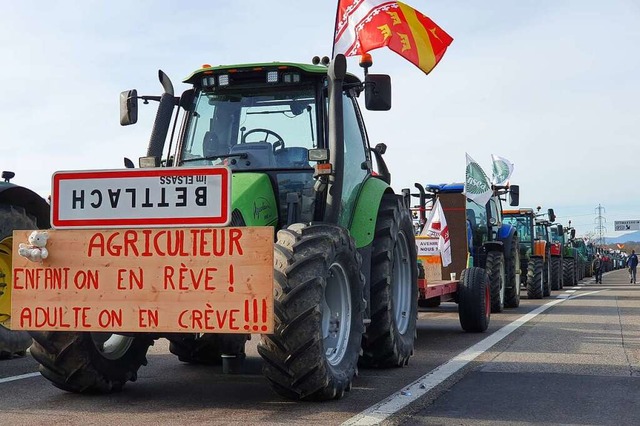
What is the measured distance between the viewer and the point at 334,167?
668 centimetres

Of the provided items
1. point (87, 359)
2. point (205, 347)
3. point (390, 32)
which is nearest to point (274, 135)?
point (87, 359)

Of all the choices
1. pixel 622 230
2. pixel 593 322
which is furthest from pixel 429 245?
pixel 622 230

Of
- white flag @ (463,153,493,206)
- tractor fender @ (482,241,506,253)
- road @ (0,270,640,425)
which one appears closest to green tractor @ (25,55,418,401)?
road @ (0,270,640,425)

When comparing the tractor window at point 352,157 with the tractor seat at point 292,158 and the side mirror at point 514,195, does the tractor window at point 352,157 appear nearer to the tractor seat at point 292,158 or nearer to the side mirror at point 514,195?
the tractor seat at point 292,158

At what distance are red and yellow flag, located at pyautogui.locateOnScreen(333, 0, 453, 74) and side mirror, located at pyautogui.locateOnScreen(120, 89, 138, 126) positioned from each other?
23.7 feet

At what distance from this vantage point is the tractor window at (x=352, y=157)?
290 inches

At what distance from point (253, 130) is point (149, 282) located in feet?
6.32

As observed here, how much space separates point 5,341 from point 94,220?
3359 mm

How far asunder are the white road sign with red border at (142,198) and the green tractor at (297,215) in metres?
0.47

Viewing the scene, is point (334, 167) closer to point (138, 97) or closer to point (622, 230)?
point (138, 97)

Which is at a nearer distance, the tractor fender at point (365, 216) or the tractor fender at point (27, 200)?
the tractor fender at point (365, 216)

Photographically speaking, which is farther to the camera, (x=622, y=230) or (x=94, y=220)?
(x=622, y=230)

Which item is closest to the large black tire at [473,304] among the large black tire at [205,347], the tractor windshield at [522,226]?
the large black tire at [205,347]

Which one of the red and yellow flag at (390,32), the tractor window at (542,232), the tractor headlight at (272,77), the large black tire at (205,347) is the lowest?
the large black tire at (205,347)
